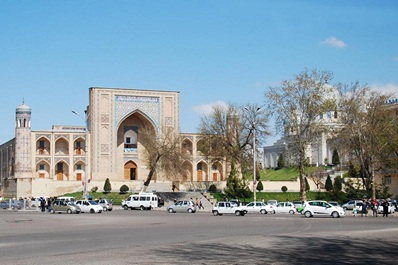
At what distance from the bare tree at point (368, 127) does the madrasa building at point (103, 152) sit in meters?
20.5

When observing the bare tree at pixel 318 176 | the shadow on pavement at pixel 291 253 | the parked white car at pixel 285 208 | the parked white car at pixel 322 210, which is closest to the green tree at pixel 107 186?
the bare tree at pixel 318 176

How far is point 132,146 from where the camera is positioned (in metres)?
77.8

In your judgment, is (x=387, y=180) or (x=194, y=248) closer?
(x=194, y=248)

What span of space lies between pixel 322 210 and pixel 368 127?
13.2 m

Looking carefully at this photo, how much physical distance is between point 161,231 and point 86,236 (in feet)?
11.7

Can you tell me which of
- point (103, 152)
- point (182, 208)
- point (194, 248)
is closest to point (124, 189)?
point (103, 152)

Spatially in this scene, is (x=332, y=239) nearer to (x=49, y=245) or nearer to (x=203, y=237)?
(x=203, y=237)

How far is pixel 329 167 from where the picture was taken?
84.0m

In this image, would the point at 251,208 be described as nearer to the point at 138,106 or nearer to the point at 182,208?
the point at 182,208

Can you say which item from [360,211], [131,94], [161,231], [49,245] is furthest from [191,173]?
[49,245]

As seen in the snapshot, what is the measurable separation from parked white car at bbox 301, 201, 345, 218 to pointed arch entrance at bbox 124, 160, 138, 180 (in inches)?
1551

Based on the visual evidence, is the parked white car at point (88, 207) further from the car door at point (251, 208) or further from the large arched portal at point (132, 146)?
the large arched portal at point (132, 146)

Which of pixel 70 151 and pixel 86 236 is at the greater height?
pixel 70 151

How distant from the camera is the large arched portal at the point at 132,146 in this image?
76312mm
